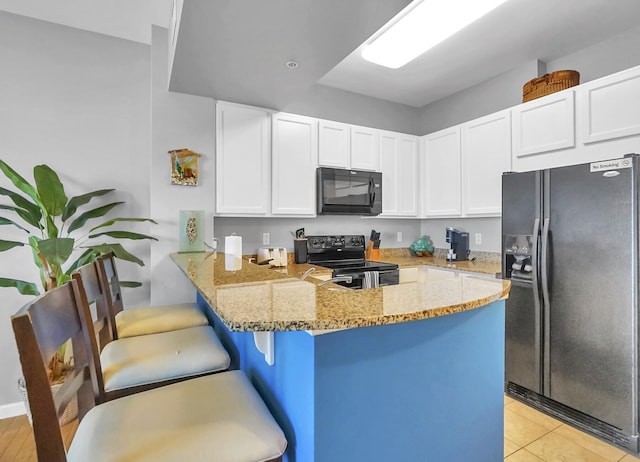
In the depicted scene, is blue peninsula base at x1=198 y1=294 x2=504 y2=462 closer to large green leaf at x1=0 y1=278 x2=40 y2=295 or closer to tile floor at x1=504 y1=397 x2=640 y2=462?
tile floor at x1=504 y1=397 x2=640 y2=462

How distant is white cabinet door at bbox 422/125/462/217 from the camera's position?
10.7 feet

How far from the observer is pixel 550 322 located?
219cm

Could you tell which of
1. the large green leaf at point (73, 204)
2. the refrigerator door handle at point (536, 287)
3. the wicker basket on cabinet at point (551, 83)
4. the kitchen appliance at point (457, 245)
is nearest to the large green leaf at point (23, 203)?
the large green leaf at point (73, 204)

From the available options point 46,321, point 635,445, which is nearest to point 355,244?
point 635,445

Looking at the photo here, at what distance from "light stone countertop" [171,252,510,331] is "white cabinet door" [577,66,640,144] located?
1.79 meters

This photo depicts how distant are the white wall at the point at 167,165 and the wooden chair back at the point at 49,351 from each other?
144 cm

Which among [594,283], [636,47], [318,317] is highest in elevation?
[636,47]

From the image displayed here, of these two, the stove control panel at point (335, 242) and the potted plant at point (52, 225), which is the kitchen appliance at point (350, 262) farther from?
the potted plant at point (52, 225)

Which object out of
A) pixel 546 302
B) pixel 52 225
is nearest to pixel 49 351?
pixel 52 225

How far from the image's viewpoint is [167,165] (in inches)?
96.0

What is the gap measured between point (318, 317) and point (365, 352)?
25cm

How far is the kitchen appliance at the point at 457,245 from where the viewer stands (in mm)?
3383

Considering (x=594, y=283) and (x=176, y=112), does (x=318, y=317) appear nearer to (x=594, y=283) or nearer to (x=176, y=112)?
(x=594, y=283)

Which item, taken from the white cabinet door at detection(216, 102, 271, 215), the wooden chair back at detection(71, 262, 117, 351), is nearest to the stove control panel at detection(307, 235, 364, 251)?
the white cabinet door at detection(216, 102, 271, 215)
